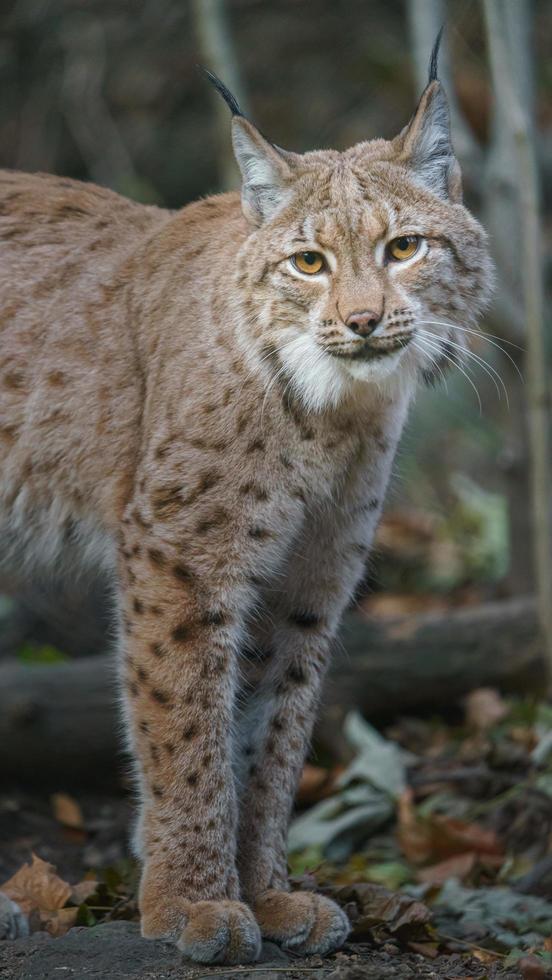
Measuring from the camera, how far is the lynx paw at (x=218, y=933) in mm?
4109

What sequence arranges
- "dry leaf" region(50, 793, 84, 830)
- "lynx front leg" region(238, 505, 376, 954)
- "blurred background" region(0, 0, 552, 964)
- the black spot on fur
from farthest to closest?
"blurred background" region(0, 0, 552, 964)
"dry leaf" region(50, 793, 84, 830)
the black spot on fur
"lynx front leg" region(238, 505, 376, 954)

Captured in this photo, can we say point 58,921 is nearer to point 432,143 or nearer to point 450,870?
point 450,870

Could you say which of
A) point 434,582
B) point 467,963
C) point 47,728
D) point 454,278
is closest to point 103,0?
point 434,582

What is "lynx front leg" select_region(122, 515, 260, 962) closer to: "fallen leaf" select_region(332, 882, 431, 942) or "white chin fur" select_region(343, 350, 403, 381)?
"fallen leaf" select_region(332, 882, 431, 942)

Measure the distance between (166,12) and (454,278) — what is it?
30.6ft

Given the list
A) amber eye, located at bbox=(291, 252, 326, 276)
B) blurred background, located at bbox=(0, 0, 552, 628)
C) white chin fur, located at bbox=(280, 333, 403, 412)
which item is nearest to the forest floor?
white chin fur, located at bbox=(280, 333, 403, 412)

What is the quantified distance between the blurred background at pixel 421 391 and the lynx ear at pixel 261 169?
93 cm

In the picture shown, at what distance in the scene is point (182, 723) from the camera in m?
4.43

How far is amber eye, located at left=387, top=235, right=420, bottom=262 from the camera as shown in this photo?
4.38m

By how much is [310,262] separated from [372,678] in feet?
11.8

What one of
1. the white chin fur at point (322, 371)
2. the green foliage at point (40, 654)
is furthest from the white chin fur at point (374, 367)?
the green foliage at point (40, 654)

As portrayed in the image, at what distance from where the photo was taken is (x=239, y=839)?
474cm

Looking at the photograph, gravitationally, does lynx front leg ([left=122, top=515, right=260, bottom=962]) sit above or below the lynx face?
below

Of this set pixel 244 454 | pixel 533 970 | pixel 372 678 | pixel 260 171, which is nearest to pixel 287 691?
pixel 244 454
